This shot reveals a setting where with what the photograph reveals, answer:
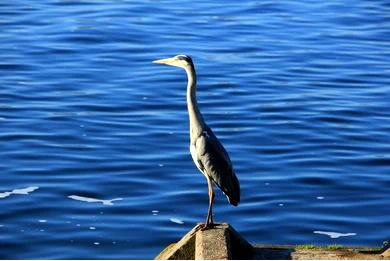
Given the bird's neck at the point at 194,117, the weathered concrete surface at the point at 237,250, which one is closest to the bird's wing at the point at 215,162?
the bird's neck at the point at 194,117

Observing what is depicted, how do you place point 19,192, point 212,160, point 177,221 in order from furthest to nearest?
point 19,192 < point 177,221 < point 212,160

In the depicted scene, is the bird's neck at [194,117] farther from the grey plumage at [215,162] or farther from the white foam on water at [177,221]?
the white foam on water at [177,221]

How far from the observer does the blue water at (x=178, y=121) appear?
528 inches

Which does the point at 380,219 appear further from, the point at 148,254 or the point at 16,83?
the point at 16,83

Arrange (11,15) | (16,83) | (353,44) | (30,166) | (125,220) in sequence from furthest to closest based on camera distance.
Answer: (11,15), (353,44), (16,83), (30,166), (125,220)

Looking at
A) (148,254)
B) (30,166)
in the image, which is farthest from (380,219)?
(30,166)

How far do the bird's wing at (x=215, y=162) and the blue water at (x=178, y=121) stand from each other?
1745 millimetres

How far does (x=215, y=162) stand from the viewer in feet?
36.2

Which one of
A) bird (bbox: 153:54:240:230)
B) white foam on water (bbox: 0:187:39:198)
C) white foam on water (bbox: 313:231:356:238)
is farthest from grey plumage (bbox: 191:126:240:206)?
white foam on water (bbox: 0:187:39:198)

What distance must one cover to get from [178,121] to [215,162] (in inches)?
262

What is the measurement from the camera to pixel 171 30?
24062mm

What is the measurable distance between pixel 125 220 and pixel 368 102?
657cm

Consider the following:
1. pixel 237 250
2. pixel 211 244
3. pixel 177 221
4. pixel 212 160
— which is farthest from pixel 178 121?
pixel 211 244

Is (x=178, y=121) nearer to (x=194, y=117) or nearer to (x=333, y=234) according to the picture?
(x=333, y=234)
